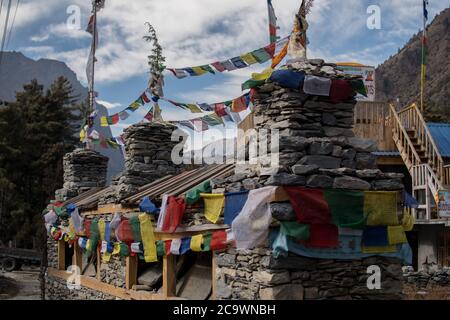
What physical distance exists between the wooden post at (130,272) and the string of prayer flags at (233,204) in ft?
15.7

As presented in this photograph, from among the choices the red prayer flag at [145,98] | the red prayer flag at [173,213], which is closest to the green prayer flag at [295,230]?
the red prayer flag at [173,213]

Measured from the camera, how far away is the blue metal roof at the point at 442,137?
18808mm

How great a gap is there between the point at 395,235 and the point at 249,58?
5112mm

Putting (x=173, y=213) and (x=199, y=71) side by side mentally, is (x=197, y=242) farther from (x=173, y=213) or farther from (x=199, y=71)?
(x=199, y=71)

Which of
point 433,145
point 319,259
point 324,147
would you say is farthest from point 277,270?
point 433,145

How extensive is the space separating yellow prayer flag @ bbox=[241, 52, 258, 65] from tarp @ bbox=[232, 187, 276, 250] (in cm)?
455

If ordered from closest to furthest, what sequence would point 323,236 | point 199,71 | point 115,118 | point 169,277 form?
point 323,236 < point 169,277 < point 199,71 < point 115,118

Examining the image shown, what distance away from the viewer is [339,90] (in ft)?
28.2

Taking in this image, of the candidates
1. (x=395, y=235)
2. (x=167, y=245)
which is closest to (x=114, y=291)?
(x=167, y=245)

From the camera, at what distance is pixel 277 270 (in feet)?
25.0

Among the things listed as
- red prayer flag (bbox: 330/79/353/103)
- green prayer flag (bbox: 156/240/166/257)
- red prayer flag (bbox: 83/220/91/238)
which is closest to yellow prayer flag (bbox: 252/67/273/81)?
red prayer flag (bbox: 330/79/353/103)

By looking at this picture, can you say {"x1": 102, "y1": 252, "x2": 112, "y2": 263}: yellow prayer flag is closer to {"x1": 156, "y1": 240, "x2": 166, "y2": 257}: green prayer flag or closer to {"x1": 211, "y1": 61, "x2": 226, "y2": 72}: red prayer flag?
{"x1": 156, "y1": 240, "x2": 166, "y2": 257}: green prayer flag

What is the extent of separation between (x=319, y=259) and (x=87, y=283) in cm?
960

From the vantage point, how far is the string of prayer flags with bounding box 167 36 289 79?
1111cm
